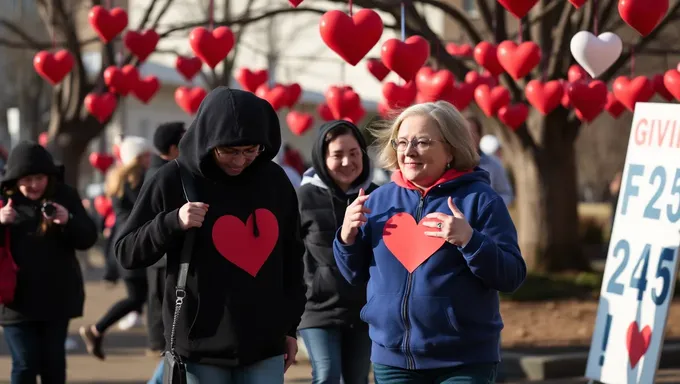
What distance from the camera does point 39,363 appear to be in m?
6.93

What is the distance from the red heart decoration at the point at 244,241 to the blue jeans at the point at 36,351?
2.60 meters

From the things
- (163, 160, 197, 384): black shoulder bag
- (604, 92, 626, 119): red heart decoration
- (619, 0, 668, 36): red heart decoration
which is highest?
(619, 0, 668, 36): red heart decoration

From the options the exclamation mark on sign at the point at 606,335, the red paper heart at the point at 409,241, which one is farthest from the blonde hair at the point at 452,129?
the exclamation mark on sign at the point at 606,335

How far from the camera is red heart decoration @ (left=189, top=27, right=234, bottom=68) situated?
395 inches

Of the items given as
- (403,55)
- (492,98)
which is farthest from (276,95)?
(403,55)

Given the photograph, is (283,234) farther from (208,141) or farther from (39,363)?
(39,363)

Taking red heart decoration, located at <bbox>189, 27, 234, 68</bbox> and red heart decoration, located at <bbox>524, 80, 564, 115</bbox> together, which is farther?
red heart decoration, located at <bbox>524, 80, 564, 115</bbox>

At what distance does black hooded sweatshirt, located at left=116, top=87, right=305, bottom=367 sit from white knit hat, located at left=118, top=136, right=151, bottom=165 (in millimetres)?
5665

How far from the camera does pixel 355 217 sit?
15.2 feet

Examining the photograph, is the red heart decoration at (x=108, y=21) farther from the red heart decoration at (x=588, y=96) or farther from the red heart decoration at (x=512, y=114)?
the red heart decoration at (x=588, y=96)

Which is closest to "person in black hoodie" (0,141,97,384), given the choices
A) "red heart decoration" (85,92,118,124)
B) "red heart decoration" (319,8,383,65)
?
"red heart decoration" (319,8,383,65)

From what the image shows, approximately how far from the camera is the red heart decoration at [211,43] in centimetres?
1003

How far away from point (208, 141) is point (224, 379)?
824 mm

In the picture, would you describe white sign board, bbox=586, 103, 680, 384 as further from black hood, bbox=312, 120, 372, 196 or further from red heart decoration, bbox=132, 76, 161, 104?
red heart decoration, bbox=132, 76, 161, 104
